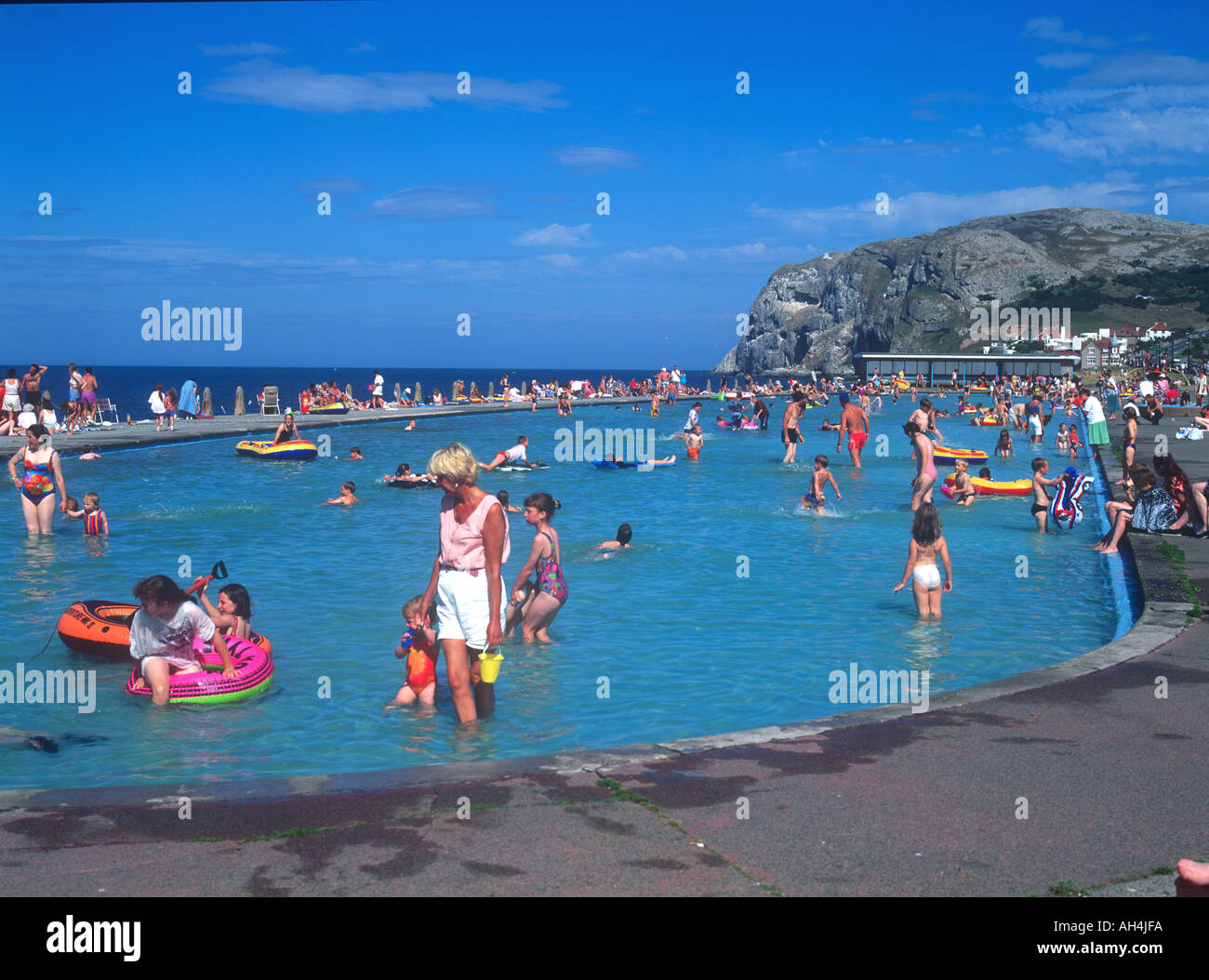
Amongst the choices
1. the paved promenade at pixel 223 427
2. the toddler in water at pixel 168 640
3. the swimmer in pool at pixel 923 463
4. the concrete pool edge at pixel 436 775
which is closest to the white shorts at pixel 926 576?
the concrete pool edge at pixel 436 775

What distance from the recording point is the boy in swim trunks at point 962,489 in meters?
21.6

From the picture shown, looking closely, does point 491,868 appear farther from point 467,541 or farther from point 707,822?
point 467,541

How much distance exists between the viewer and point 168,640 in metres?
8.78

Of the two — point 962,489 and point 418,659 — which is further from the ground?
point 962,489

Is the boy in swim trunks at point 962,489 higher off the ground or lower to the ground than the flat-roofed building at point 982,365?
lower

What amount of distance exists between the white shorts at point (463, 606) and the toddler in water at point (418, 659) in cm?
133

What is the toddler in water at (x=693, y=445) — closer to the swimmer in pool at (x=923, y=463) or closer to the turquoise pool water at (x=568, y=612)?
the turquoise pool water at (x=568, y=612)

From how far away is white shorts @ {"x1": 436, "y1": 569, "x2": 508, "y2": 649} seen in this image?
23.1ft

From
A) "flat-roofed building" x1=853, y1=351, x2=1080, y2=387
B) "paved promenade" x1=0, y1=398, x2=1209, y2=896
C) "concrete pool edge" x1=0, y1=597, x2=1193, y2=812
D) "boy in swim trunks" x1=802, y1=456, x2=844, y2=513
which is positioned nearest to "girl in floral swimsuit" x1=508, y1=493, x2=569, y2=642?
"concrete pool edge" x1=0, y1=597, x2=1193, y2=812

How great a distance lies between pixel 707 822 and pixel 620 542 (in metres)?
11.0

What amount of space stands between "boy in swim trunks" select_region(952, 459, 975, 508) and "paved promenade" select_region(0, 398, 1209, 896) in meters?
15.1

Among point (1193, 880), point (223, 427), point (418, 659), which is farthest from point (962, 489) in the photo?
point (223, 427)

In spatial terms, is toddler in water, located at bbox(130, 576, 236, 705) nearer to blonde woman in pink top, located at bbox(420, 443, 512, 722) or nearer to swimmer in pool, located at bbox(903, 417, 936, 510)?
blonde woman in pink top, located at bbox(420, 443, 512, 722)

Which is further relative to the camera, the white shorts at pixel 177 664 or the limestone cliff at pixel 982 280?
the limestone cliff at pixel 982 280
